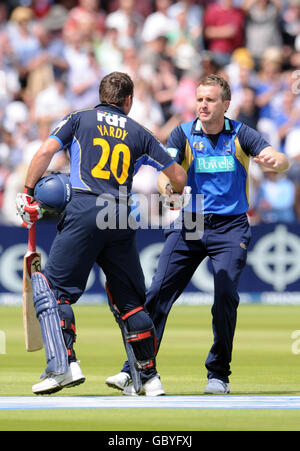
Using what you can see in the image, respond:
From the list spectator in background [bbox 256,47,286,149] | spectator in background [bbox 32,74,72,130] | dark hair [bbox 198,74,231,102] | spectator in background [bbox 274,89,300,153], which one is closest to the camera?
dark hair [bbox 198,74,231,102]

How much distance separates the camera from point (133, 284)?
7395mm

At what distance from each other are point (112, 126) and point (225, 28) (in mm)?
13026

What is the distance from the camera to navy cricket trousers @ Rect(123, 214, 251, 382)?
780 centimetres

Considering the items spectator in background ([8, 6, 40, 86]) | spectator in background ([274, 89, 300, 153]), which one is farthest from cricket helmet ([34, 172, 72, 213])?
spectator in background ([8, 6, 40, 86])

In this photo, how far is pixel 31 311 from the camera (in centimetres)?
757

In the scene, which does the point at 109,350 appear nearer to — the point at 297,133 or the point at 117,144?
the point at 117,144

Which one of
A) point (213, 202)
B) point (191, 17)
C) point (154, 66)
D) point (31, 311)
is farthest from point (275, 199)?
point (31, 311)

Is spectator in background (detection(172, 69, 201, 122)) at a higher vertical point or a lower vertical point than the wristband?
higher

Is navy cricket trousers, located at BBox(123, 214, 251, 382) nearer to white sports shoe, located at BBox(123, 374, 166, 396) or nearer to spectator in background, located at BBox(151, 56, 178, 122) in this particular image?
white sports shoe, located at BBox(123, 374, 166, 396)

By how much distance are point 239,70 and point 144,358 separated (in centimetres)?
1170

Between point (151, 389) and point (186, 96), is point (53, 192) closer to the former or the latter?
point (151, 389)

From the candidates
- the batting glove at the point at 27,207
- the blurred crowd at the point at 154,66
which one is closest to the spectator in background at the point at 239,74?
the blurred crowd at the point at 154,66
